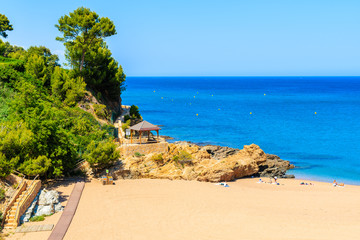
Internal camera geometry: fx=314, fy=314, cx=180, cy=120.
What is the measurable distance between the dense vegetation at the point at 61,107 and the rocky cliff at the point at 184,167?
81.7 inches

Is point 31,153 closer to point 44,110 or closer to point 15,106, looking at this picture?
point 44,110

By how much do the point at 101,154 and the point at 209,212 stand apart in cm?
1014

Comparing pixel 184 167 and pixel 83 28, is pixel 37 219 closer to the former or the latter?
pixel 184 167

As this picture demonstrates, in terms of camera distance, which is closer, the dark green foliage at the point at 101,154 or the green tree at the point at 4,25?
the dark green foliage at the point at 101,154

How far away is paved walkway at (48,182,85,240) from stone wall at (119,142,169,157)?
5.76 m

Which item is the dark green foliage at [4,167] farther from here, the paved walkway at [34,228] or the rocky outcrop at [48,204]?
the paved walkway at [34,228]

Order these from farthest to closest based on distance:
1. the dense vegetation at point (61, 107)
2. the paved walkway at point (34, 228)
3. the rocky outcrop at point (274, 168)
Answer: the rocky outcrop at point (274, 168) < the dense vegetation at point (61, 107) < the paved walkway at point (34, 228)

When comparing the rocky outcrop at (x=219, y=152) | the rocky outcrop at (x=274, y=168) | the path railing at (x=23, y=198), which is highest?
the path railing at (x=23, y=198)

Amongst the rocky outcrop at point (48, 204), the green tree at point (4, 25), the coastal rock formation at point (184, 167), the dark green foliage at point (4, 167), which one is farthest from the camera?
the green tree at point (4, 25)

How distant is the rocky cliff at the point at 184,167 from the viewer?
89.1ft

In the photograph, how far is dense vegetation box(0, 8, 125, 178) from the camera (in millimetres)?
20859

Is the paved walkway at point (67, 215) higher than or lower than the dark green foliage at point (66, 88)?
lower

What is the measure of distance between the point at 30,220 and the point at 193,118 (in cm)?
5684

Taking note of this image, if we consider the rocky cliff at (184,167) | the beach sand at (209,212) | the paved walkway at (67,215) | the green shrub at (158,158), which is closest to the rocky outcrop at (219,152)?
the rocky cliff at (184,167)
